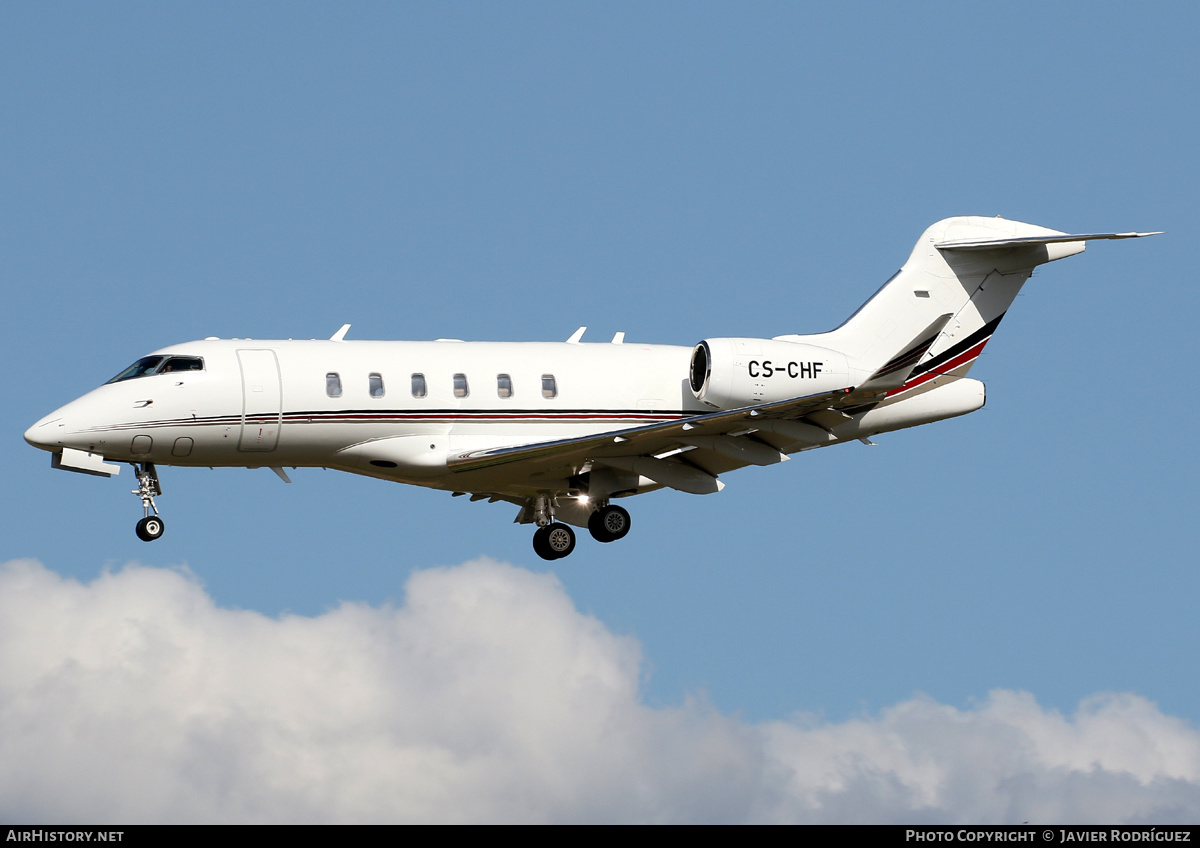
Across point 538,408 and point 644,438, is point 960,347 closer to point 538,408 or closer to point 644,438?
point 644,438

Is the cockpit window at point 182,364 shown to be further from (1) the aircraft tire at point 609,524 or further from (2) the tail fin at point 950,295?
(2) the tail fin at point 950,295

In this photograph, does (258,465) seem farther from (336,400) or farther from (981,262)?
(981,262)

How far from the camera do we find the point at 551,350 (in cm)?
3102

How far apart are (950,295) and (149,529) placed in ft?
47.9

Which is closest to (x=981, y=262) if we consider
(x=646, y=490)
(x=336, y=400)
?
(x=646, y=490)

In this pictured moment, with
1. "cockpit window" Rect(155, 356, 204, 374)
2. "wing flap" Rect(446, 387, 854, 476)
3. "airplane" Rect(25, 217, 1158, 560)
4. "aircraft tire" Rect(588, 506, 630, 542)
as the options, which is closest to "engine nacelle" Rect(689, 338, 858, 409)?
"airplane" Rect(25, 217, 1158, 560)

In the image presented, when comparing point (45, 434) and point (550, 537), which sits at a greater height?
point (45, 434)

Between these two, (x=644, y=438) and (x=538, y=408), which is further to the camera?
(x=538, y=408)

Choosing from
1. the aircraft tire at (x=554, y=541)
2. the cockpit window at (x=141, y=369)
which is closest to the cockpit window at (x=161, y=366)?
the cockpit window at (x=141, y=369)

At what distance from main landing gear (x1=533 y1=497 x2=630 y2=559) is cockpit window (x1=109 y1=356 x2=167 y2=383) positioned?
7011 mm

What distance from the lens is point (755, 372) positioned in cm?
3045

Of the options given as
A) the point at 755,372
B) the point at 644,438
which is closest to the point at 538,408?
the point at 644,438

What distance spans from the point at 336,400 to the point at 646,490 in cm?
574

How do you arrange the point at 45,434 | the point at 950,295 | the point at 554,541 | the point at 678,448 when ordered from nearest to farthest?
1. the point at 45,434
2. the point at 678,448
3. the point at 554,541
4. the point at 950,295
